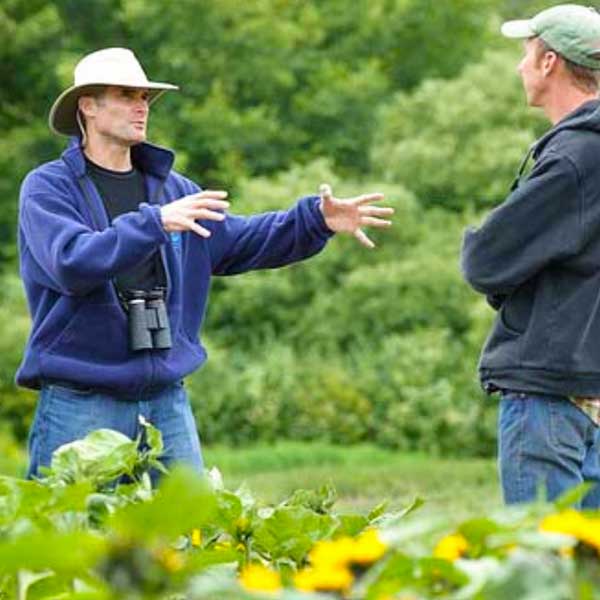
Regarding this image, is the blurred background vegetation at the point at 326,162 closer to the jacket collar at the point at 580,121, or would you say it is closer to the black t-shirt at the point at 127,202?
the black t-shirt at the point at 127,202

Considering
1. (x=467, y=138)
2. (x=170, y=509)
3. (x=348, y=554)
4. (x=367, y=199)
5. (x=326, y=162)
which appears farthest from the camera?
(x=326, y=162)

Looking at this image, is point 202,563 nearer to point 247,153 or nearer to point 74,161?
point 74,161

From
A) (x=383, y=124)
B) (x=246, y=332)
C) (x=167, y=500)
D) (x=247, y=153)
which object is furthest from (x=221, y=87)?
(x=167, y=500)

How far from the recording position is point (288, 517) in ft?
11.1

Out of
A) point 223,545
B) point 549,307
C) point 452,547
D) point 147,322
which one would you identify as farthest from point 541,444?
point 452,547

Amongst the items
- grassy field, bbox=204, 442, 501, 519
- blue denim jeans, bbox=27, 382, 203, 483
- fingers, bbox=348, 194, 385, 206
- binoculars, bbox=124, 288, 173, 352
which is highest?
fingers, bbox=348, 194, 385, 206

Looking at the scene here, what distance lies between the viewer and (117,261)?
15.9 feet

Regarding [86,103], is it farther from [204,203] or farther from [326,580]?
[326,580]

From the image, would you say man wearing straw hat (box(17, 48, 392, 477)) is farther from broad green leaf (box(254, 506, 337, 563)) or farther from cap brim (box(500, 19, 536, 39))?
broad green leaf (box(254, 506, 337, 563))

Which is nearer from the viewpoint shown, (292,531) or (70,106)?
(292,531)

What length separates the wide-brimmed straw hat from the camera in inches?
211

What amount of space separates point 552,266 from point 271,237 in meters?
1.17

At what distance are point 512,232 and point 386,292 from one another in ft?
41.1

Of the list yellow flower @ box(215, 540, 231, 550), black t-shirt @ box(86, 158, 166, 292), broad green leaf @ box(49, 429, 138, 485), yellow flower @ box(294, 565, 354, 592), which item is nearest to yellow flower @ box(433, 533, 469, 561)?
yellow flower @ box(294, 565, 354, 592)
